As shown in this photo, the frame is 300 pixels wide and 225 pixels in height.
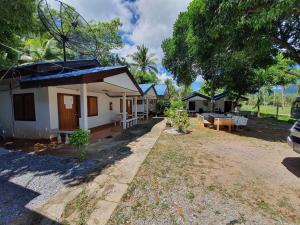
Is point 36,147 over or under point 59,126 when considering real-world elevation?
under

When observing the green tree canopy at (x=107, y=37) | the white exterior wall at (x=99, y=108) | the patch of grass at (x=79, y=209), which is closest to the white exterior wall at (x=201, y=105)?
the green tree canopy at (x=107, y=37)

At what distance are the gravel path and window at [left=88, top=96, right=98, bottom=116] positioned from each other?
204 inches

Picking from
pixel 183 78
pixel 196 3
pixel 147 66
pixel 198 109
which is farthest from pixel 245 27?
pixel 147 66

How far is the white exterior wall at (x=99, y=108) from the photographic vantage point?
25.9 ft

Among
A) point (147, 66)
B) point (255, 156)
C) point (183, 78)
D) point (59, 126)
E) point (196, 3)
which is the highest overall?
point (147, 66)

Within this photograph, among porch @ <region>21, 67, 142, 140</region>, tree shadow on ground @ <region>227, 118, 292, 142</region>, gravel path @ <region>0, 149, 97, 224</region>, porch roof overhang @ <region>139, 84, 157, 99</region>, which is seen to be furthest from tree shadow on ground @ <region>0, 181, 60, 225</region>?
porch roof overhang @ <region>139, 84, 157, 99</region>

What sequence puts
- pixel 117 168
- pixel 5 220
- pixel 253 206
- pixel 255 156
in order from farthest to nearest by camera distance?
pixel 255 156 < pixel 117 168 < pixel 253 206 < pixel 5 220

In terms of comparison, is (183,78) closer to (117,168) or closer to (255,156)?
(255,156)

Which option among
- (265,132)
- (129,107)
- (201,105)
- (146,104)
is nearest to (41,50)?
(129,107)

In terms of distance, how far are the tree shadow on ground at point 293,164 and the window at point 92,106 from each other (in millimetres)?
9819

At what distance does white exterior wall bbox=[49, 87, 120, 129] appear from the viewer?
7.88m

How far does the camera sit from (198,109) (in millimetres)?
30047

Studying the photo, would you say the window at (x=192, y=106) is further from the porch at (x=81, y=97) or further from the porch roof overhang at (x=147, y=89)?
the porch at (x=81, y=97)

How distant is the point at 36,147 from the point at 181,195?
589 cm
